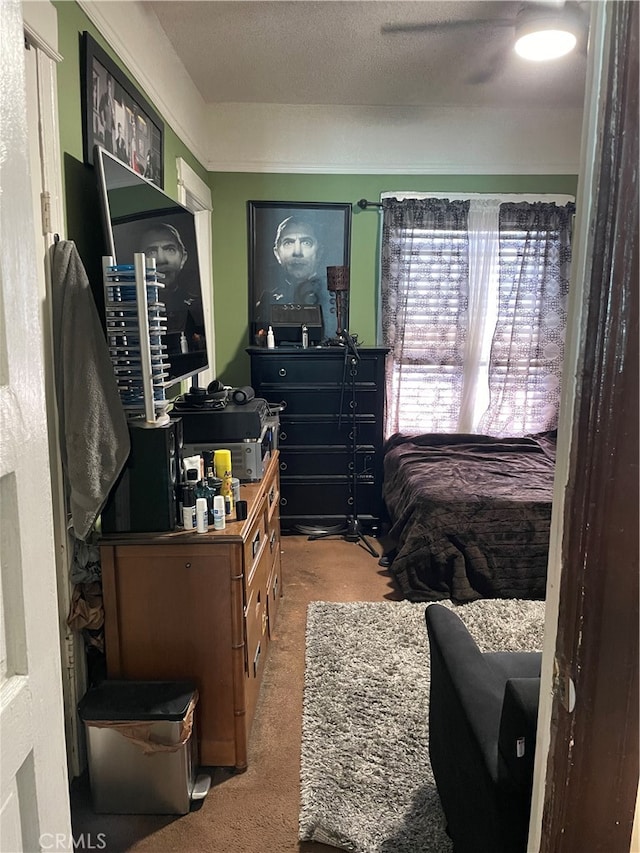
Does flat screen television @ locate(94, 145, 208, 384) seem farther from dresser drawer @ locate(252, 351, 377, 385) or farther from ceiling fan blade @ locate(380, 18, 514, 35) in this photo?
ceiling fan blade @ locate(380, 18, 514, 35)

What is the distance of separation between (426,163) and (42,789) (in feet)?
14.3

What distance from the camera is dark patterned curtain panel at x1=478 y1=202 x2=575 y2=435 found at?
14.2 ft

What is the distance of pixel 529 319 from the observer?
4438 millimetres

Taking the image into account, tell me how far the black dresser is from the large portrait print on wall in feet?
1.48

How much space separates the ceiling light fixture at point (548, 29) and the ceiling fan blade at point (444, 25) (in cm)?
19

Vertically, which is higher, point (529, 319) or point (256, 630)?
point (529, 319)

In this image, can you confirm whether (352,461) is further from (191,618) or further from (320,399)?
(191,618)

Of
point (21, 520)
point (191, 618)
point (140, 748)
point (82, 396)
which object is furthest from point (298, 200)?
point (21, 520)

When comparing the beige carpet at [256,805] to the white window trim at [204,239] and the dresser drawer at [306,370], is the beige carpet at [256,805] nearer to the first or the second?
the dresser drawer at [306,370]

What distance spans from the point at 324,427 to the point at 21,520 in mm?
3263

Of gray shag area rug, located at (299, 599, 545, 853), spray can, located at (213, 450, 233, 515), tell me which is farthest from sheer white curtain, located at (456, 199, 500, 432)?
spray can, located at (213, 450, 233, 515)

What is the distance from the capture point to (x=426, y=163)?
431cm

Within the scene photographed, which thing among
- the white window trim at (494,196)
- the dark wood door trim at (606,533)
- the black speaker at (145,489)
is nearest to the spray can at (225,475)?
the black speaker at (145,489)

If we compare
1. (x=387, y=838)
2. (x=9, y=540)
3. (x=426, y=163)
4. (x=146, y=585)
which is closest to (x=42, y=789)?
(x=9, y=540)
